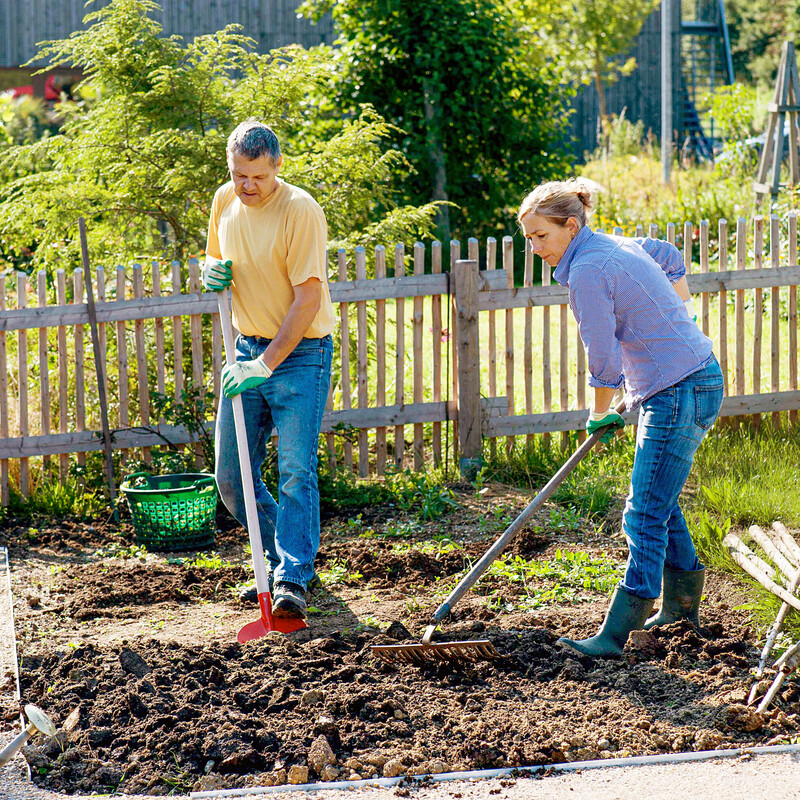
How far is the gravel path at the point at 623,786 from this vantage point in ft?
9.30

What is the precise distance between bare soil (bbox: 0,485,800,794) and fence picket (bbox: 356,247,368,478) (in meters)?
1.37

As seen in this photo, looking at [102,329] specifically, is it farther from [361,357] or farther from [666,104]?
[666,104]

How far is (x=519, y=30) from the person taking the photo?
12664 millimetres

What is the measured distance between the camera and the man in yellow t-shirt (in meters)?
4.08

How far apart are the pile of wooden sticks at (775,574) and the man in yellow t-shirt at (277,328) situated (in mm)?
1782

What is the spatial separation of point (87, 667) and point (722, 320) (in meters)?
4.59

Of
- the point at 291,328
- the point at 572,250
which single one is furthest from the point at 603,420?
the point at 291,328

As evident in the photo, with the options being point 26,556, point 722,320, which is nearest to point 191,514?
point 26,556

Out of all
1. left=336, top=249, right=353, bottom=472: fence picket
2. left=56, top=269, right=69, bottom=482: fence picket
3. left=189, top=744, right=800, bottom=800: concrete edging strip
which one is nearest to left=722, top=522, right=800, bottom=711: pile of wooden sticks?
left=189, top=744, right=800, bottom=800: concrete edging strip

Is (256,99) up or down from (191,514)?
up

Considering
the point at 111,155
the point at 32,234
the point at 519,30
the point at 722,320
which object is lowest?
the point at 722,320

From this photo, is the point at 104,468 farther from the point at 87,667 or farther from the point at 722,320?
the point at 722,320

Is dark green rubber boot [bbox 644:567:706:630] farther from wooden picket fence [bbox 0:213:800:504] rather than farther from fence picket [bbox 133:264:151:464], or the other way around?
fence picket [bbox 133:264:151:464]

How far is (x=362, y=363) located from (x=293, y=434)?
2.05m
